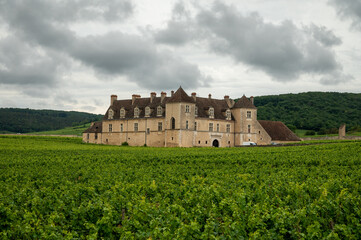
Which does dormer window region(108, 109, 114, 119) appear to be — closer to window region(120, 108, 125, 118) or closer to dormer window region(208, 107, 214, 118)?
window region(120, 108, 125, 118)

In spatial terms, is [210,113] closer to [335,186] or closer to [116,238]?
[335,186]

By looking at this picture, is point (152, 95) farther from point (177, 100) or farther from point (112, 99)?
point (112, 99)

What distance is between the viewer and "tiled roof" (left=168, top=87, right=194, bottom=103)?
65.3m

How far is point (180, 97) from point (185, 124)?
5.03 metres

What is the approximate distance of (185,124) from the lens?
65188mm

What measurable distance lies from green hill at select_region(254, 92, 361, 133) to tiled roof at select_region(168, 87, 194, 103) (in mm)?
53431

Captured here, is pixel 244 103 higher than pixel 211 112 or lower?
higher

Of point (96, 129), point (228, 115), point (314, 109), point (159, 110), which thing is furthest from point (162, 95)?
point (314, 109)

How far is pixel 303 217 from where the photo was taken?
10773 millimetres

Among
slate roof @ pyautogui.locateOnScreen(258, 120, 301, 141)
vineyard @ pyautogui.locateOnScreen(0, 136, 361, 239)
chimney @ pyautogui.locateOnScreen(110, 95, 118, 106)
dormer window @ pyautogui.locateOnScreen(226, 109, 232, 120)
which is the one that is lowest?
vineyard @ pyautogui.locateOnScreen(0, 136, 361, 239)

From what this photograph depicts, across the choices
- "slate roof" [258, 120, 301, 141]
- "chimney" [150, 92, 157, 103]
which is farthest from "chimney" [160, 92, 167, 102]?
"slate roof" [258, 120, 301, 141]

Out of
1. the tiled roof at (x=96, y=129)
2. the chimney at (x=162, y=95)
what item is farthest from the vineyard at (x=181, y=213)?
the tiled roof at (x=96, y=129)

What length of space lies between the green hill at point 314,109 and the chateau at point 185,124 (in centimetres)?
4177

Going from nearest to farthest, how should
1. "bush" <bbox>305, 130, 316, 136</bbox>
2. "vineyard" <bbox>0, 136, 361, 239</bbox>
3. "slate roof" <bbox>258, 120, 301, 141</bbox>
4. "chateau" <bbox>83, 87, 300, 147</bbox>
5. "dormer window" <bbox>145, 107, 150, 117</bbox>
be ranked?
"vineyard" <bbox>0, 136, 361, 239</bbox>
"chateau" <bbox>83, 87, 300, 147</bbox>
"dormer window" <bbox>145, 107, 150, 117</bbox>
"slate roof" <bbox>258, 120, 301, 141</bbox>
"bush" <bbox>305, 130, 316, 136</bbox>
